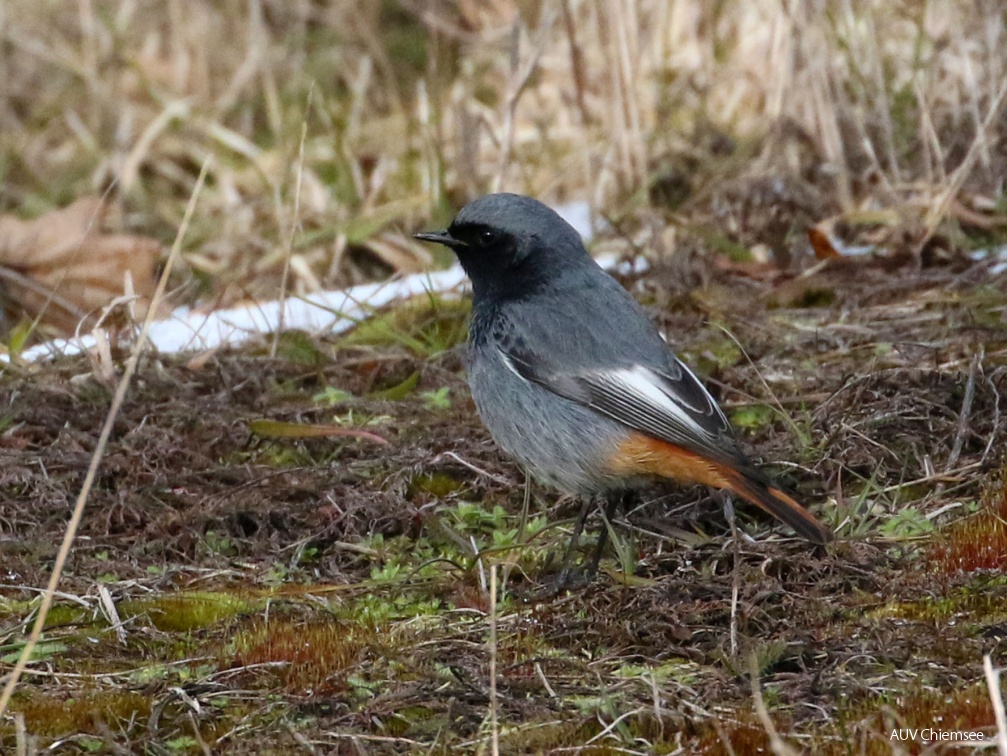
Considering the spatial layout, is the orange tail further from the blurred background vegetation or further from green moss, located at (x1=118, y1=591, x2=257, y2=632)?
the blurred background vegetation

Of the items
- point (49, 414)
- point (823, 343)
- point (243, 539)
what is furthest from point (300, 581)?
point (823, 343)

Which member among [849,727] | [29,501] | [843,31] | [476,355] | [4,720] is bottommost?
[849,727]

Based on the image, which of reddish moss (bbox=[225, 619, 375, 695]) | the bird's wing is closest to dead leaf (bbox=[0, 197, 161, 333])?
the bird's wing

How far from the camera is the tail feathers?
12.5 ft

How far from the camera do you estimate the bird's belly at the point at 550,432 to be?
4.28 m

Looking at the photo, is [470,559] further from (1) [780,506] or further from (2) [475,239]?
(2) [475,239]

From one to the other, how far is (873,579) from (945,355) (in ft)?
5.39

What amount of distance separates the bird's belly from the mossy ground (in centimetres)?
20

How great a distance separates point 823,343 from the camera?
5508mm

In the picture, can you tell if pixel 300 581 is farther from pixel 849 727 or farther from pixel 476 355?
→ pixel 849 727

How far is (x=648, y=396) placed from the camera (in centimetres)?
427

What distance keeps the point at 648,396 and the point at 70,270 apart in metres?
3.38

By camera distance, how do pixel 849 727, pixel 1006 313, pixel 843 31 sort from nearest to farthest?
pixel 849 727 → pixel 1006 313 → pixel 843 31

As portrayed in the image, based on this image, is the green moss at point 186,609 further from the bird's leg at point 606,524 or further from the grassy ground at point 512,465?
the bird's leg at point 606,524
